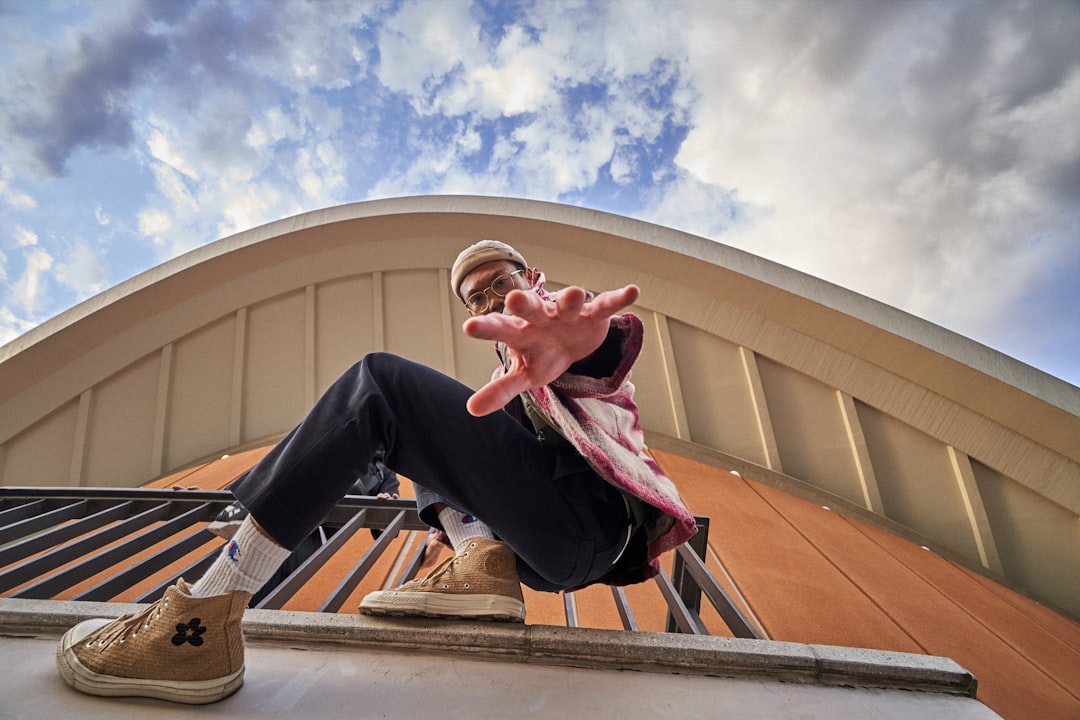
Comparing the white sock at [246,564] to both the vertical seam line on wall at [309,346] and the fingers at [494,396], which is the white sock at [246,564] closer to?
the fingers at [494,396]

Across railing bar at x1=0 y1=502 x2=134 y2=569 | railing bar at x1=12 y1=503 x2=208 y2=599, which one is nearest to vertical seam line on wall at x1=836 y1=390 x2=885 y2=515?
railing bar at x1=12 y1=503 x2=208 y2=599

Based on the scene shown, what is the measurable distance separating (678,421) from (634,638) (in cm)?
349

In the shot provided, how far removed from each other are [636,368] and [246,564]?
402cm

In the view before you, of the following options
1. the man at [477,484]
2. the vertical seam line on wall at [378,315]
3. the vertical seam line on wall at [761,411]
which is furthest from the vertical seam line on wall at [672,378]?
the man at [477,484]

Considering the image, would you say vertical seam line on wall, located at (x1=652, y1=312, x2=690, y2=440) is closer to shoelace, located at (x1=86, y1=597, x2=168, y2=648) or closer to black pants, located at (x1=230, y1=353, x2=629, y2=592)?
black pants, located at (x1=230, y1=353, x2=629, y2=592)

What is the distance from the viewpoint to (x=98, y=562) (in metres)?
1.74

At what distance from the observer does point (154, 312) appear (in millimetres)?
5168

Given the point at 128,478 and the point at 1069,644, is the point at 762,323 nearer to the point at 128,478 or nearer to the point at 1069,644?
the point at 1069,644

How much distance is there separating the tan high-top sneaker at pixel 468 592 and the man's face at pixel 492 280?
566mm

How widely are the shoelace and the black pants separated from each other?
0.78 feet

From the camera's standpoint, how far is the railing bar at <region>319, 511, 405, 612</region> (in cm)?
142

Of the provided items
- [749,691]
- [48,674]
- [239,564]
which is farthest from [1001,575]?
[48,674]

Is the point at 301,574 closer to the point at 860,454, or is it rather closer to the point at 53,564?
the point at 53,564

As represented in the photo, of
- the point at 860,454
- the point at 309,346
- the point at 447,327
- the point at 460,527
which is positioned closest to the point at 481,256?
the point at 460,527
